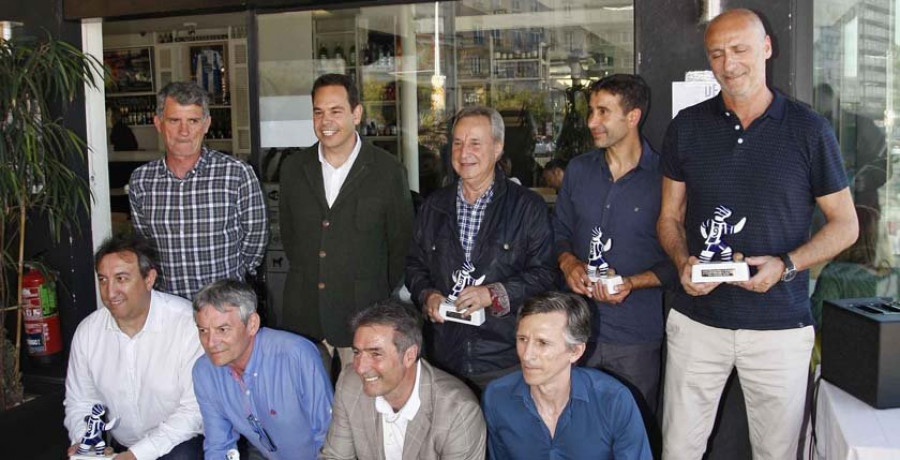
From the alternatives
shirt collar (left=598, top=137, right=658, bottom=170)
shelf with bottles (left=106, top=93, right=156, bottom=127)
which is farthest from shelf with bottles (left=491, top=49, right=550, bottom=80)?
shelf with bottles (left=106, top=93, right=156, bottom=127)

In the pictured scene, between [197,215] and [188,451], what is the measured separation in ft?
3.25

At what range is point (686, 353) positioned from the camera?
9.68ft

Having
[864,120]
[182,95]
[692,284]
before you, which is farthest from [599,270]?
[182,95]

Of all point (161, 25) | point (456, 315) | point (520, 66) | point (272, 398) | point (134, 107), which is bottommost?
point (272, 398)

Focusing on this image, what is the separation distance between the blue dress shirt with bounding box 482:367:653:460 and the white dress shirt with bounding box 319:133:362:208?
1.31m

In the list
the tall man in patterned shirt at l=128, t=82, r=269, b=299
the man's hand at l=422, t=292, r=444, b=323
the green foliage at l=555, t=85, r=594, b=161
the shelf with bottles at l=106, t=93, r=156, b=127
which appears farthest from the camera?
the shelf with bottles at l=106, t=93, r=156, b=127

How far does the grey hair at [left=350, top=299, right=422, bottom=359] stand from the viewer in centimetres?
271

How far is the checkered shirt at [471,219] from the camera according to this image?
325 centimetres

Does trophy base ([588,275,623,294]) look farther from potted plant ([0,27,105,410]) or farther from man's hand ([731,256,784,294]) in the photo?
potted plant ([0,27,105,410])

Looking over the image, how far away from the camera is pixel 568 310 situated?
258cm

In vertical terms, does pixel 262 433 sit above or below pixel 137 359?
below

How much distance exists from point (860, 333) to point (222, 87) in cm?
683

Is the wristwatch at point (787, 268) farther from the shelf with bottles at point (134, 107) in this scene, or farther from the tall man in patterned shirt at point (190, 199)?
the shelf with bottles at point (134, 107)

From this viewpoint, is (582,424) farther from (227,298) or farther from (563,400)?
(227,298)
